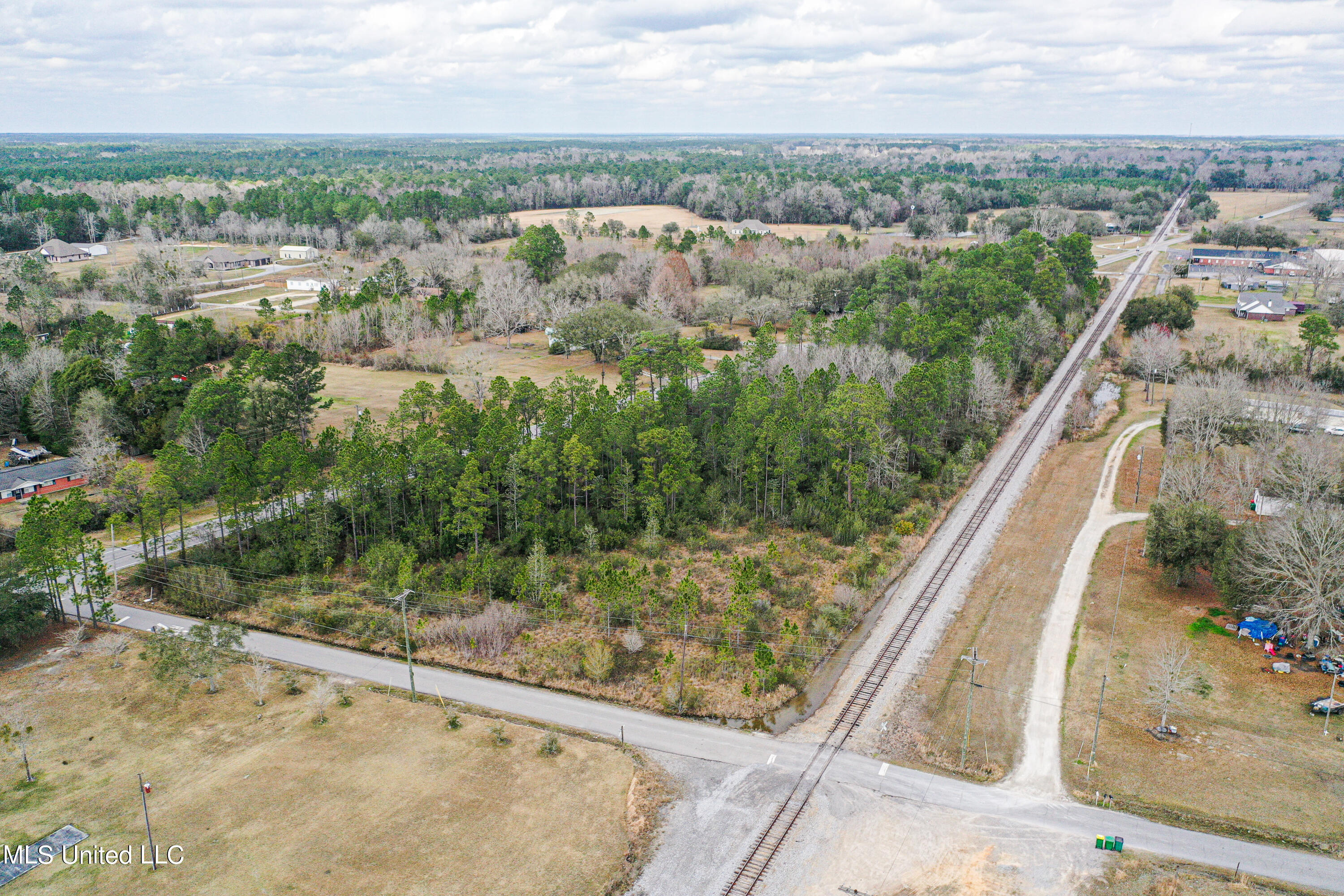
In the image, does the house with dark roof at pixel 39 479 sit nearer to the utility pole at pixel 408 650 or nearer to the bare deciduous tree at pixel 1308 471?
the utility pole at pixel 408 650

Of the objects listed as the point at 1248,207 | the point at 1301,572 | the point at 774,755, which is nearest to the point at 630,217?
the point at 1248,207

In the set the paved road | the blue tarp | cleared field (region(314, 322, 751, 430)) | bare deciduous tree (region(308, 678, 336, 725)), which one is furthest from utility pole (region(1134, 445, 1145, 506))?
bare deciduous tree (region(308, 678, 336, 725))

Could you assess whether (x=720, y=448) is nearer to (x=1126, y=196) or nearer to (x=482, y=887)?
(x=482, y=887)

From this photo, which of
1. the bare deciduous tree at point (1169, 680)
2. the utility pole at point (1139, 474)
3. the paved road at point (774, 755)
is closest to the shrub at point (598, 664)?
the paved road at point (774, 755)

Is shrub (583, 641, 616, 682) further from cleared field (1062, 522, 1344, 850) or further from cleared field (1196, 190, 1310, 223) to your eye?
cleared field (1196, 190, 1310, 223)

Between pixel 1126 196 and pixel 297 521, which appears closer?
pixel 297 521

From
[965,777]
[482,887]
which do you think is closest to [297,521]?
[482,887]
